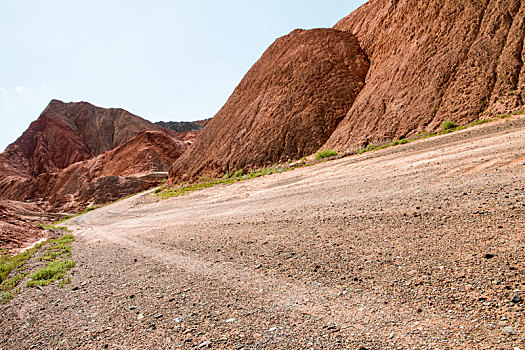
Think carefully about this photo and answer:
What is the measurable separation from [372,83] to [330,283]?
26720 millimetres

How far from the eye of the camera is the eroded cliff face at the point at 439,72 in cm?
1764

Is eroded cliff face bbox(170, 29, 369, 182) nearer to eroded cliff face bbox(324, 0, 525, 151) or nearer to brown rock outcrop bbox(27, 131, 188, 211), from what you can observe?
eroded cliff face bbox(324, 0, 525, 151)

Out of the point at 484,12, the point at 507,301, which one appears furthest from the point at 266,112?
the point at 507,301

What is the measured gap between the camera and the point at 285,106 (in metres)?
31.2

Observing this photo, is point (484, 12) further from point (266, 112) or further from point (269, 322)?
point (269, 322)

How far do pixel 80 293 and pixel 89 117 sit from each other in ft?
370

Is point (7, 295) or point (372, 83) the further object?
point (372, 83)

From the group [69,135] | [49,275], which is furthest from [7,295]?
[69,135]

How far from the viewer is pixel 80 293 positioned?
5.66 metres

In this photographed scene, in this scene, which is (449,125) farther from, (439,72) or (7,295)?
(7,295)

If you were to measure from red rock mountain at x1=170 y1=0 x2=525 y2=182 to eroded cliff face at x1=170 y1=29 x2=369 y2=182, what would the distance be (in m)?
0.13

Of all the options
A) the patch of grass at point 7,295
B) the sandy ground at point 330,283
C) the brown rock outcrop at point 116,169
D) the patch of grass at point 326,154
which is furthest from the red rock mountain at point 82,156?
the sandy ground at point 330,283

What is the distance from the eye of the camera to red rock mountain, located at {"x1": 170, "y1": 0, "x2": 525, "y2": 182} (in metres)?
18.5

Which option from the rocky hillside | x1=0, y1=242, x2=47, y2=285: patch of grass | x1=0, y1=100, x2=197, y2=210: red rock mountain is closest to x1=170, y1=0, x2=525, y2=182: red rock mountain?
x1=0, y1=242, x2=47, y2=285: patch of grass
